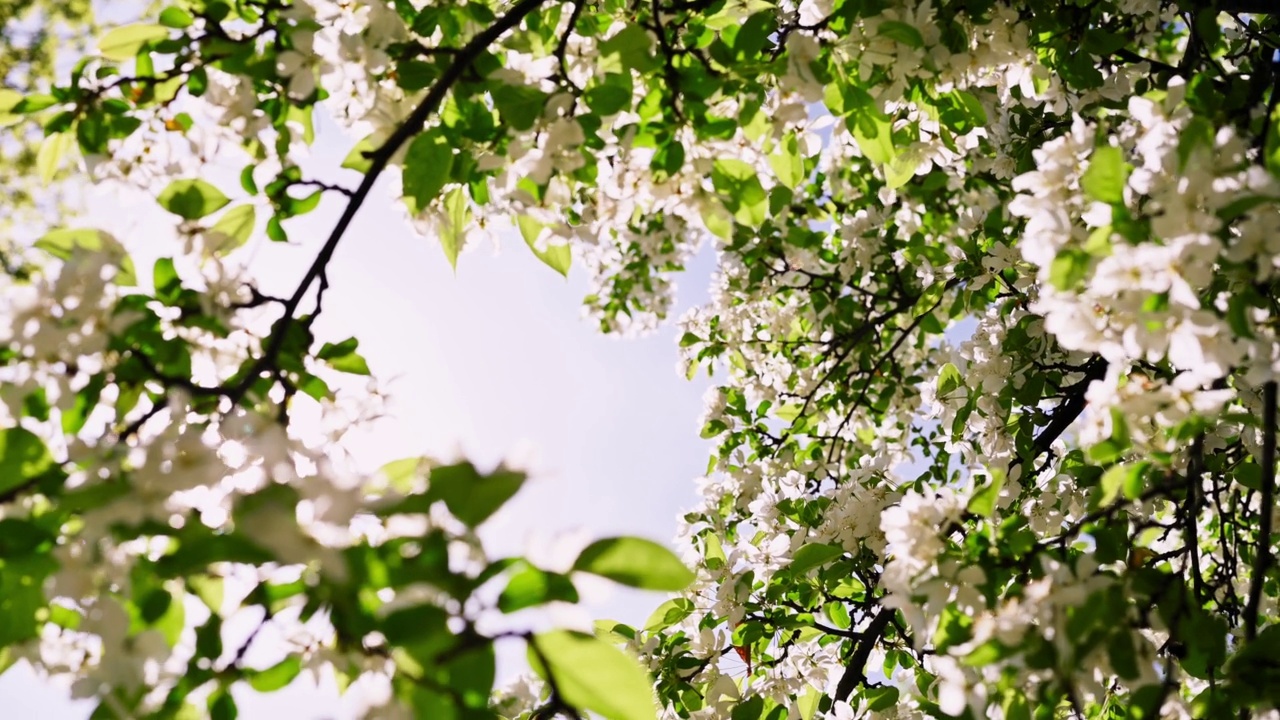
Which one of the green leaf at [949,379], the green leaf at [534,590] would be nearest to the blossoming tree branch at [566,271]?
the green leaf at [534,590]

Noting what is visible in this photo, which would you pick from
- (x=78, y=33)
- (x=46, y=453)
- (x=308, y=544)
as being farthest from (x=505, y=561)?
(x=78, y=33)

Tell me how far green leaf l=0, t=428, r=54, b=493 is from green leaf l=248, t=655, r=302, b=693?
0.42m

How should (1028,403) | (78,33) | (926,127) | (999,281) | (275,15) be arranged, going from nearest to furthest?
(275,15) → (926,127) → (1028,403) → (999,281) → (78,33)

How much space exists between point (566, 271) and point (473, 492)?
1100 millimetres

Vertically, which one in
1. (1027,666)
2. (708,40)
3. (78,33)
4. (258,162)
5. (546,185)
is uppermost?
(78,33)

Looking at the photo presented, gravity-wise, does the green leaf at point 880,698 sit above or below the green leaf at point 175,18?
below

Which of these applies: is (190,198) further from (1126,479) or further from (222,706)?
(1126,479)

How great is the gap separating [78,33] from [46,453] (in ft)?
37.2

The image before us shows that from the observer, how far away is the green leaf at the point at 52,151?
1.80 meters

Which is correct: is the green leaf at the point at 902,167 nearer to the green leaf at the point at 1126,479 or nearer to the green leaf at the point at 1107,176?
the green leaf at the point at 1107,176

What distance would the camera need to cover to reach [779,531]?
12.0 ft

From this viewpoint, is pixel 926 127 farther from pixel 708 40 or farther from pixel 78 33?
pixel 78 33

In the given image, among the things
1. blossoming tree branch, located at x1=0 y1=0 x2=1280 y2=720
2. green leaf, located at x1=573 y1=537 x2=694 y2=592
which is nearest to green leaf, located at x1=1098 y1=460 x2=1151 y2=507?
blossoming tree branch, located at x1=0 y1=0 x2=1280 y2=720

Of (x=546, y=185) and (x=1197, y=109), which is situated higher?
(x=1197, y=109)
